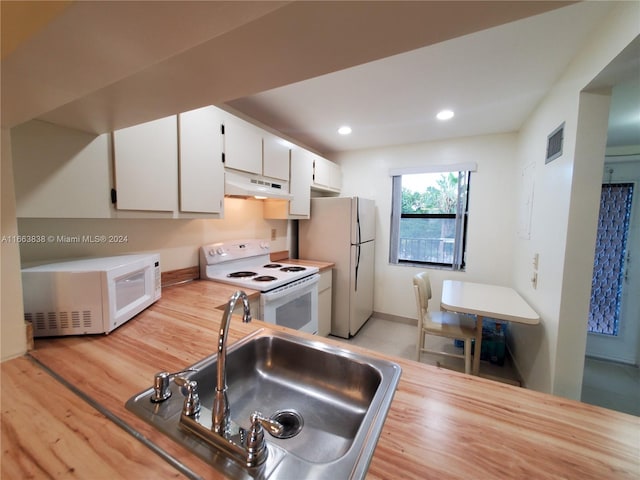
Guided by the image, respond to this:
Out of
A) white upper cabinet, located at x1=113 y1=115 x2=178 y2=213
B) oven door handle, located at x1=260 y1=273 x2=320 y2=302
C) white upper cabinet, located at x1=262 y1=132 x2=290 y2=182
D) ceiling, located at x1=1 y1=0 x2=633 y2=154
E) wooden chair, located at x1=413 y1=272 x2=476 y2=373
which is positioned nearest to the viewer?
ceiling, located at x1=1 y1=0 x2=633 y2=154

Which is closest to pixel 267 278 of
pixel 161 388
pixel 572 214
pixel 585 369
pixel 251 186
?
pixel 251 186

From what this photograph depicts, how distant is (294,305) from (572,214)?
1947 mm

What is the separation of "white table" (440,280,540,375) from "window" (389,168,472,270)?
798 mm

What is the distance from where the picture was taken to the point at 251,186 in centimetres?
204

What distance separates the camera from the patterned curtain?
2510mm

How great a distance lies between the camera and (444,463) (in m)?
0.52

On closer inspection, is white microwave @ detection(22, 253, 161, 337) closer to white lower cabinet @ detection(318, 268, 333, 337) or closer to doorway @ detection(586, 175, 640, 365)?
white lower cabinet @ detection(318, 268, 333, 337)

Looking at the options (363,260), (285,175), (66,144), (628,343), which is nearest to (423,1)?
(66,144)

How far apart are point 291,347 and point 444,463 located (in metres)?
0.69

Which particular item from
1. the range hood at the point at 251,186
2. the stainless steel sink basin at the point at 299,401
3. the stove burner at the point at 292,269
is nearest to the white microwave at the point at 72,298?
the stainless steel sink basin at the point at 299,401

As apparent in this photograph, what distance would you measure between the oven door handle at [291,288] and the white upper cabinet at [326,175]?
1250 mm

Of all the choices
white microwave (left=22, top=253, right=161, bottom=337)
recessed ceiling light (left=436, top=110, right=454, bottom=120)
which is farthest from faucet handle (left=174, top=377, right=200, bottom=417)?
recessed ceiling light (left=436, top=110, right=454, bottom=120)

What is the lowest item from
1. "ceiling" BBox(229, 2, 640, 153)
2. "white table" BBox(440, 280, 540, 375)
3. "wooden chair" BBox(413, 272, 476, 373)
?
"wooden chair" BBox(413, 272, 476, 373)

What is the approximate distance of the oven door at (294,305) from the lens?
177 centimetres
